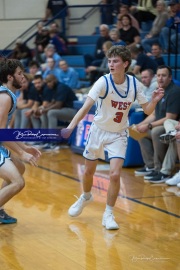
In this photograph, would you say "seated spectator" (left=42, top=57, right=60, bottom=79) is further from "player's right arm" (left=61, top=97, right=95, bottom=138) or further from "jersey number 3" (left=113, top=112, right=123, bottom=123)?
"player's right arm" (left=61, top=97, right=95, bottom=138)

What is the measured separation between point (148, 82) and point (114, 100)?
3.80 metres

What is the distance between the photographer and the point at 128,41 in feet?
47.5

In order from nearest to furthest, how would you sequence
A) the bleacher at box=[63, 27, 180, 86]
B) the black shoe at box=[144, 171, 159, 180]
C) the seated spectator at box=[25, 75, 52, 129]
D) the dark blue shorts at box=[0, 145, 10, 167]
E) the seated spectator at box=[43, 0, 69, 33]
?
the dark blue shorts at box=[0, 145, 10, 167], the black shoe at box=[144, 171, 159, 180], the seated spectator at box=[25, 75, 52, 129], the bleacher at box=[63, 27, 180, 86], the seated spectator at box=[43, 0, 69, 33]

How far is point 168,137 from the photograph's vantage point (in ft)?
29.1

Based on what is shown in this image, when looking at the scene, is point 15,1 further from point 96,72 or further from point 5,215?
point 5,215

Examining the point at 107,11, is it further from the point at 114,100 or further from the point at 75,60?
the point at 114,100

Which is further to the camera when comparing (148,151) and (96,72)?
(96,72)

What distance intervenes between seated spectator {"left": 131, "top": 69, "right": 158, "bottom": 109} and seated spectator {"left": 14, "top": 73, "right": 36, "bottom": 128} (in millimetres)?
3899

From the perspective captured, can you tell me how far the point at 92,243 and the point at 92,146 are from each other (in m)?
1.12

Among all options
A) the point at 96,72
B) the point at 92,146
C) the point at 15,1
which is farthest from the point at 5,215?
the point at 15,1

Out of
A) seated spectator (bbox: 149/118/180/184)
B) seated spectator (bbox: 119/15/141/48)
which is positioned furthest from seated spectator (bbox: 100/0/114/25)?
seated spectator (bbox: 149/118/180/184)

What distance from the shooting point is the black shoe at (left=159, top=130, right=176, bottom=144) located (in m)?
8.86

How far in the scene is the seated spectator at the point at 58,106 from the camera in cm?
1280

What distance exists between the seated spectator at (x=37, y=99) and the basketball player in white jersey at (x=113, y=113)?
21.2ft
